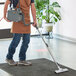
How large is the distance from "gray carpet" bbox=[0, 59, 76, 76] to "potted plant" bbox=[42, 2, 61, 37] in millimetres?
2878

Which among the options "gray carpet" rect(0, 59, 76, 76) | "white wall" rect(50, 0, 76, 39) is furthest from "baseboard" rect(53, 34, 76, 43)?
"gray carpet" rect(0, 59, 76, 76)

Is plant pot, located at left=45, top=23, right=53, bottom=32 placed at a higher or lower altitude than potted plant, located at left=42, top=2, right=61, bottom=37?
lower

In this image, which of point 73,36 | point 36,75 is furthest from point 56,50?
point 36,75

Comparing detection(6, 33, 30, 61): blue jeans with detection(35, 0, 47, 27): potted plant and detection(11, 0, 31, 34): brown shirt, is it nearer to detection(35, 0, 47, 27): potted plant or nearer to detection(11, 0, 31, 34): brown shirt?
detection(11, 0, 31, 34): brown shirt

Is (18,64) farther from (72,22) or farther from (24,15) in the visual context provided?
A: (72,22)

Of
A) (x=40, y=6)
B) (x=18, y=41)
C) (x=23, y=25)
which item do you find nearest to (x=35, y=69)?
(x=18, y=41)

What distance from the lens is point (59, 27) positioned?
7172mm

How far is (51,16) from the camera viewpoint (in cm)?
722

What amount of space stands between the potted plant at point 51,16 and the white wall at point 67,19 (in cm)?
14

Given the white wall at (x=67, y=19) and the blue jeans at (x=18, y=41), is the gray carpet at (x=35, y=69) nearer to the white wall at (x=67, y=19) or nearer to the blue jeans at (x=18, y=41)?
the blue jeans at (x=18, y=41)

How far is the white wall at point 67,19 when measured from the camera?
21.3 feet

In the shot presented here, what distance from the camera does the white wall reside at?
6.48m

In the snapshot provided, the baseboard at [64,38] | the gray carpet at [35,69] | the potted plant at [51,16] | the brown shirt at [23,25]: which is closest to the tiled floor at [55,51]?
the baseboard at [64,38]

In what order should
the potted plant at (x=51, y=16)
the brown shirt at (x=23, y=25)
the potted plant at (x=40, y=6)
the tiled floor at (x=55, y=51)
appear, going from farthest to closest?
the potted plant at (x=40, y=6) < the potted plant at (x=51, y=16) < the tiled floor at (x=55, y=51) < the brown shirt at (x=23, y=25)
